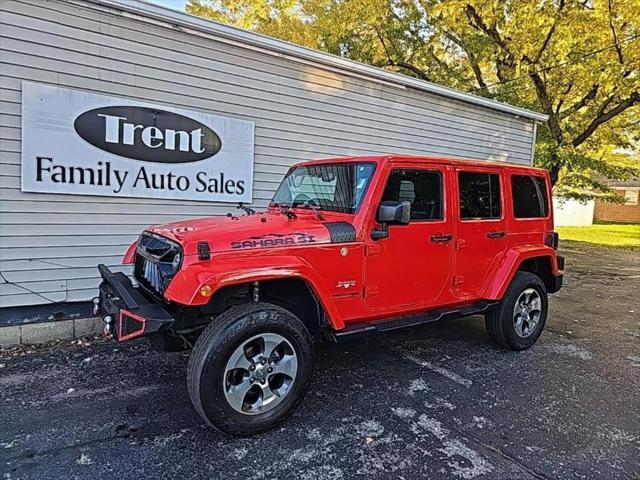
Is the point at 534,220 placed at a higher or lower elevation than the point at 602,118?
lower

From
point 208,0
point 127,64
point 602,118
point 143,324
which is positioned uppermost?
point 208,0

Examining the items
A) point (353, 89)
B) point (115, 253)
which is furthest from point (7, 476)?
point (353, 89)

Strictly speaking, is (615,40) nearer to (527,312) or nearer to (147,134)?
(527,312)

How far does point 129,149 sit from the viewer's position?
518 centimetres

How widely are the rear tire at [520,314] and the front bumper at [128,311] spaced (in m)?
3.26

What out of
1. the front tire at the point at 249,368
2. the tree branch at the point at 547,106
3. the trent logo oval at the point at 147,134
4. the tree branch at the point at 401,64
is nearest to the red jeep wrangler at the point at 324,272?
the front tire at the point at 249,368

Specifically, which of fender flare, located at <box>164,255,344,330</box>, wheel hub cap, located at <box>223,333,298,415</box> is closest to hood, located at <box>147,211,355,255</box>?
fender flare, located at <box>164,255,344,330</box>

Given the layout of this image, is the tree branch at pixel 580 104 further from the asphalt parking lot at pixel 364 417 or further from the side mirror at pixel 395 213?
the side mirror at pixel 395 213

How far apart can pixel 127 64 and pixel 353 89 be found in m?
3.29

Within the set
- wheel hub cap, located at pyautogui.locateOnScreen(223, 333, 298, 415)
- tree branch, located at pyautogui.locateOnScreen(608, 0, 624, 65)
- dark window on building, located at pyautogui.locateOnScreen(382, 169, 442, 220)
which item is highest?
tree branch, located at pyautogui.locateOnScreen(608, 0, 624, 65)

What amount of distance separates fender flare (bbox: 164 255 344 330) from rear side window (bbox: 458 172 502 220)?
1.71 meters

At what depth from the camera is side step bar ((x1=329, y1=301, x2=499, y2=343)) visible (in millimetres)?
3537

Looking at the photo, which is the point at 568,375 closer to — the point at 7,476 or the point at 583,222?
the point at 7,476

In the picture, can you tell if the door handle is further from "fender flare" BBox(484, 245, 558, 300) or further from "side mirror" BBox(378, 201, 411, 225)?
"fender flare" BBox(484, 245, 558, 300)
